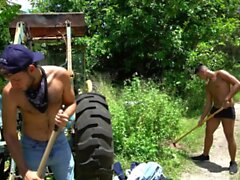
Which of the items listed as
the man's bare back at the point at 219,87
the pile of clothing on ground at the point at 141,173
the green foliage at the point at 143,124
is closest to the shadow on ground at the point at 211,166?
the green foliage at the point at 143,124

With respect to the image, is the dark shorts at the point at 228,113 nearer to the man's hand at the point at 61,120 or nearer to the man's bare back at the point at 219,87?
the man's bare back at the point at 219,87

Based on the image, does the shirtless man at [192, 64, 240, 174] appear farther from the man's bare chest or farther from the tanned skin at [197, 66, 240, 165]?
the man's bare chest


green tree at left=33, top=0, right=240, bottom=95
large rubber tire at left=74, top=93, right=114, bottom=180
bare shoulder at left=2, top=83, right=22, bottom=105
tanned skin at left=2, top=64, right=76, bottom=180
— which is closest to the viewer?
tanned skin at left=2, top=64, right=76, bottom=180

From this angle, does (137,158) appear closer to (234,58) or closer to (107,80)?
(107,80)

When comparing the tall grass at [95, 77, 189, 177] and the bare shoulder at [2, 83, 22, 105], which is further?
the tall grass at [95, 77, 189, 177]

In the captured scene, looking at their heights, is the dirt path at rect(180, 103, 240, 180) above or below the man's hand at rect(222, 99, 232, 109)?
below

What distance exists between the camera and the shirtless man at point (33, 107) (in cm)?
298

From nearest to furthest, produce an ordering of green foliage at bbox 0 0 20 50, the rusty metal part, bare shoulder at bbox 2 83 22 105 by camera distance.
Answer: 1. bare shoulder at bbox 2 83 22 105
2. green foliage at bbox 0 0 20 50
3. the rusty metal part

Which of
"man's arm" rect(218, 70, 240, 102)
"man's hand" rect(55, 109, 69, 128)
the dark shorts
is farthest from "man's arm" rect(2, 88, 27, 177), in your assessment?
the dark shorts

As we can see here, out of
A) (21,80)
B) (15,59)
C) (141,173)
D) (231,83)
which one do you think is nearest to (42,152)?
(21,80)

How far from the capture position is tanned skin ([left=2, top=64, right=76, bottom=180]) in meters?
3.04

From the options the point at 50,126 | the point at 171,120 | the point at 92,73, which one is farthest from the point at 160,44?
the point at 50,126

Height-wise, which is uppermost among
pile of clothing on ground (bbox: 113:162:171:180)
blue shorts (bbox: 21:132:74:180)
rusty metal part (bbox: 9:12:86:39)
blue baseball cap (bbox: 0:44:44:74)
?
rusty metal part (bbox: 9:12:86:39)

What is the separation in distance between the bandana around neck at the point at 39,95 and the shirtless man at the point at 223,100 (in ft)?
12.0
